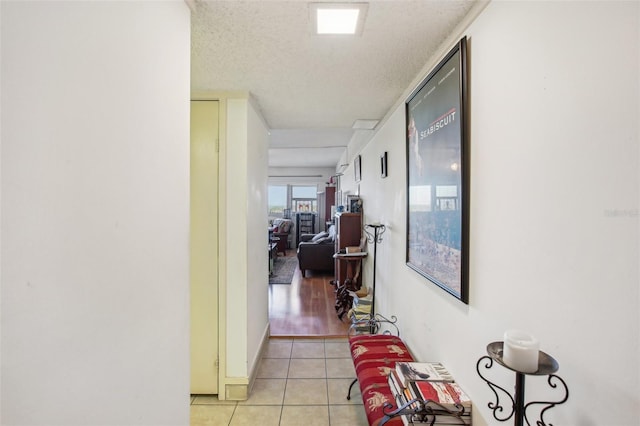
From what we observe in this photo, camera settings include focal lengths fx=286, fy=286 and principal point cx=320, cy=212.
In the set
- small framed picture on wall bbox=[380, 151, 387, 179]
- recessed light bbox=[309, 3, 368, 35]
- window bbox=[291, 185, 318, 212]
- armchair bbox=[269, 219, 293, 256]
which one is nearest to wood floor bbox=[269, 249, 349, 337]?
small framed picture on wall bbox=[380, 151, 387, 179]

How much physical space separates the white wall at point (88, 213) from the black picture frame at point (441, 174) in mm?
1158

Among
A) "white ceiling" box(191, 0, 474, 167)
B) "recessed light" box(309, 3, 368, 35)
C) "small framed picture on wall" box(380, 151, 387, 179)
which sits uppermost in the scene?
"white ceiling" box(191, 0, 474, 167)

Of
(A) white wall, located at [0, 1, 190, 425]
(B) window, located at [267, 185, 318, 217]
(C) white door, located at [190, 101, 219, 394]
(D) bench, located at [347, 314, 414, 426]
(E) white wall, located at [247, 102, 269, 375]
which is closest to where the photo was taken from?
(A) white wall, located at [0, 1, 190, 425]

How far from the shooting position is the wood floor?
3.31 metres

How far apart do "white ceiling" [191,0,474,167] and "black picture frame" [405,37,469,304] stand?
18 centimetres

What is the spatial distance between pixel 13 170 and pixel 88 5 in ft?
1.31

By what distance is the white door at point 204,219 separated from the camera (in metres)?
2.15

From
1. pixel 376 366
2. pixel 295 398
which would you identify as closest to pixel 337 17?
pixel 376 366

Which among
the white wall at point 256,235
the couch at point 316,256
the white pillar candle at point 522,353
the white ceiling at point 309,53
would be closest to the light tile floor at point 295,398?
the white wall at point 256,235

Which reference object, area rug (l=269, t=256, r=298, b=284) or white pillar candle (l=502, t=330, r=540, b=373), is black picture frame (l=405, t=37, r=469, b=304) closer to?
white pillar candle (l=502, t=330, r=540, b=373)

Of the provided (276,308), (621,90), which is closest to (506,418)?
(621,90)

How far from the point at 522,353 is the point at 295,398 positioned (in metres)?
1.91

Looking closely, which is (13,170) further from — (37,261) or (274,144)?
(274,144)

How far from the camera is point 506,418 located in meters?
0.99
